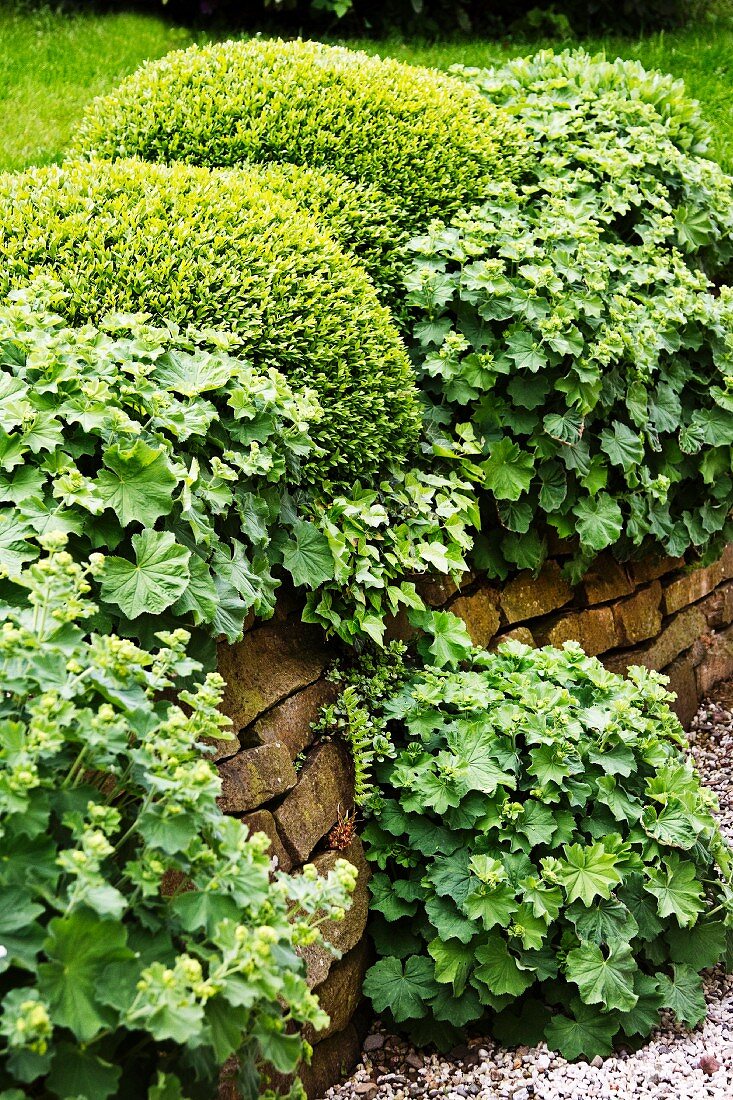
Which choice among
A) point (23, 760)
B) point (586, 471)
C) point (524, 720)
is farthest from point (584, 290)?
point (23, 760)

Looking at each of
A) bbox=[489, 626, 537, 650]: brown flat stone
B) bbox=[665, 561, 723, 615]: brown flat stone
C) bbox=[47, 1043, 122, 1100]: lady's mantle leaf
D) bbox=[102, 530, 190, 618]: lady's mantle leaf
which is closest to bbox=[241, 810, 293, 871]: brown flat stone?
bbox=[102, 530, 190, 618]: lady's mantle leaf

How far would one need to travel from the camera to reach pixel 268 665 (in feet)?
10.4

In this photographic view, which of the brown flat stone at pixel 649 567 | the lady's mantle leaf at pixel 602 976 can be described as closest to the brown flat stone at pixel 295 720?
the lady's mantle leaf at pixel 602 976

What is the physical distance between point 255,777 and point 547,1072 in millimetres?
1167

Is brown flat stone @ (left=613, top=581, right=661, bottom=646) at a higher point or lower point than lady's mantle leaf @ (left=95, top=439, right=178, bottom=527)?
lower

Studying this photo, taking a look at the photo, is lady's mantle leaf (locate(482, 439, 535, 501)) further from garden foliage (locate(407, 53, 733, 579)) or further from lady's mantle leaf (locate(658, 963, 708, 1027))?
lady's mantle leaf (locate(658, 963, 708, 1027))

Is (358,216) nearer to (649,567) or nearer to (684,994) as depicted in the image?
(649,567)

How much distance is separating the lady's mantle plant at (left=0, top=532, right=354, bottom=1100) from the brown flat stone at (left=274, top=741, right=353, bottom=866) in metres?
0.86

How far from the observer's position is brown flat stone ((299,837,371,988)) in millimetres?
2932

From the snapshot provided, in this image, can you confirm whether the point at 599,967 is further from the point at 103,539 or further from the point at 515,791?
the point at 103,539

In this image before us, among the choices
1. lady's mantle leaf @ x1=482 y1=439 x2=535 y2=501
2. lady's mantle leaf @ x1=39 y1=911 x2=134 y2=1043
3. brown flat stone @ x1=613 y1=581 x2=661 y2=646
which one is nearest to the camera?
lady's mantle leaf @ x1=39 y1=911 x2=134 y2=1043

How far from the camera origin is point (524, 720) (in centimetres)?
328

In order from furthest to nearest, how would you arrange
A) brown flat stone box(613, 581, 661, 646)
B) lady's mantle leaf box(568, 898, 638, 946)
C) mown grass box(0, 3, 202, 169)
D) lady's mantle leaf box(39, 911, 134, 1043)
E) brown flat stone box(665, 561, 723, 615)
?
1. mown grass box(0, 3, 202, 169)
2. brown flat stone box(665, 561, 723, 615)
3. brown flat stone box(613, 581, 661, 646)
4. lady's mantle leaf box(568, 898, 638, 946)
5. lady's mantle leaf box(39, 911, 134, 1043)

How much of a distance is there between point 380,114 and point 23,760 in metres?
3.41
